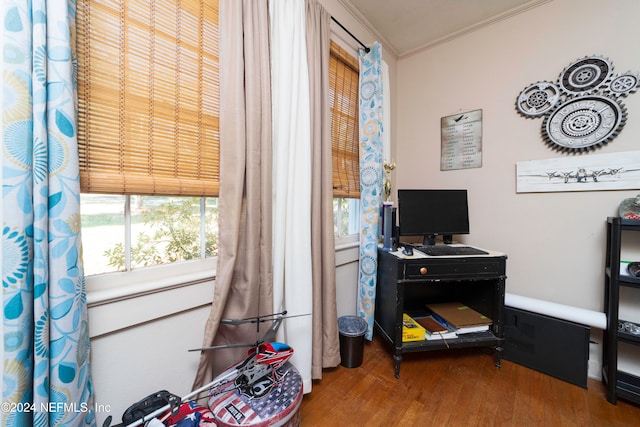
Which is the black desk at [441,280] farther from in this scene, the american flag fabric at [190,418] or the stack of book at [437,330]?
the american flag fabric at [190,418]

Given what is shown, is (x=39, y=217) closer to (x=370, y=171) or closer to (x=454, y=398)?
(x=370, y=171)

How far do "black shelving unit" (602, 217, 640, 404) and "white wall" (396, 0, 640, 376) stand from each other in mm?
189

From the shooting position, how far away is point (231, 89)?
1053 mm

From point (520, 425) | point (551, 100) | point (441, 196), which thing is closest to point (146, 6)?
point (441, 196)

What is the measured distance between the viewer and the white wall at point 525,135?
1487 mm

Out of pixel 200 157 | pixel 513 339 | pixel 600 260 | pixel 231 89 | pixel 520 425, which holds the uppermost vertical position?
pixel 231 89

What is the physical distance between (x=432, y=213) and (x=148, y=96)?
1.88 meters

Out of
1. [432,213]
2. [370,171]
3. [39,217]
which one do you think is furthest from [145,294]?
[432,213]

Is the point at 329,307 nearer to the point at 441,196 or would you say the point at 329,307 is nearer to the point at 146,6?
the point at 441,196

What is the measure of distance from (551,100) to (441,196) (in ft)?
3.18

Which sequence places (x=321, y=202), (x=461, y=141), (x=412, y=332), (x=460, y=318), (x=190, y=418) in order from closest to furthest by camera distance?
(x=190, y=418) < (x=321, y=202) < (x=412, y=332) < (x=460, y=318) < (x=461, y=141)

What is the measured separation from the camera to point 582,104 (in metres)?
1.53

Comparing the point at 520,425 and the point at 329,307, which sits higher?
the point at 329,307

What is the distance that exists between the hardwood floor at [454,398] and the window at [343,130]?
1.04m
